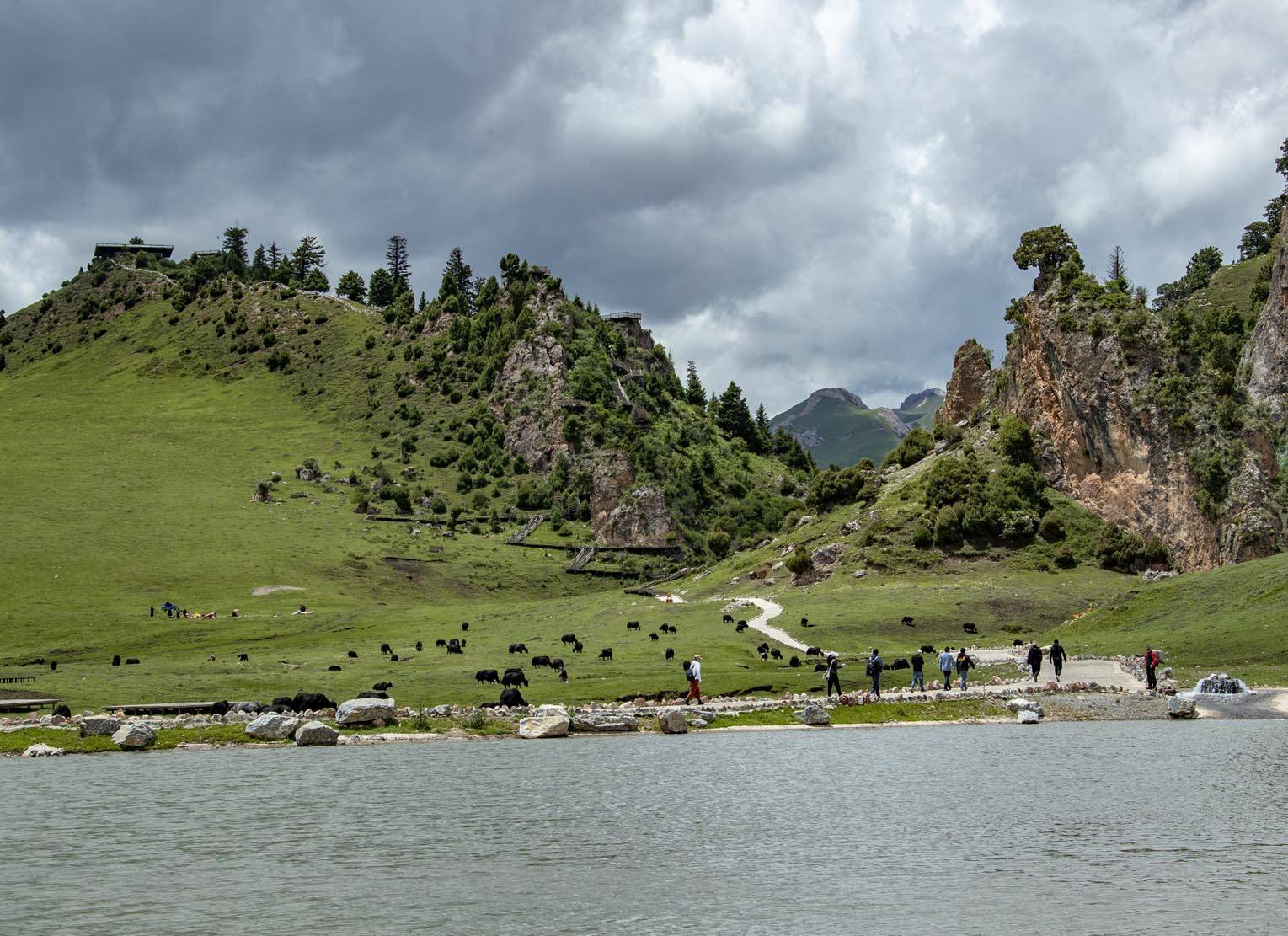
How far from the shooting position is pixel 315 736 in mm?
40125

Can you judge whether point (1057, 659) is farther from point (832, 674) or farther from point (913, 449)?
point (913, 449)

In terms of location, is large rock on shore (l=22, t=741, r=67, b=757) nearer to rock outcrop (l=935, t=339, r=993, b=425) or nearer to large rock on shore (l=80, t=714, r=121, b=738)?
large rock on shore (l=80, t=714, r=121, b=738)

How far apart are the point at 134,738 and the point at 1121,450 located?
97949mm

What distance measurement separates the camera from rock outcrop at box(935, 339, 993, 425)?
156 m

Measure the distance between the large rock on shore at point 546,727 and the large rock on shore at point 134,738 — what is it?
12851 millimetres

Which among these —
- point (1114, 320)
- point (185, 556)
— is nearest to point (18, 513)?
point (185, 556)

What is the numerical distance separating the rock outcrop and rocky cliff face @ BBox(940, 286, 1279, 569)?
2648cm

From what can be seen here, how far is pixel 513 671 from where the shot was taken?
189ft

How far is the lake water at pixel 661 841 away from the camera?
673 inches

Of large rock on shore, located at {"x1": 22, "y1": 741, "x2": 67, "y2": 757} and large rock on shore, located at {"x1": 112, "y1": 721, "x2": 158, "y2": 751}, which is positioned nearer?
large rock on shore, located at {"x1": 22, "y1": 741, "x2": 67, "y2": 757}

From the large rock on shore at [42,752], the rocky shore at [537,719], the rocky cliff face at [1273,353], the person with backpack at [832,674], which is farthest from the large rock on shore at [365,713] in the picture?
the rocky cliff face at [1273,353]

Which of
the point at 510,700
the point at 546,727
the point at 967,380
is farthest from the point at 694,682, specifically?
the point at 967,380

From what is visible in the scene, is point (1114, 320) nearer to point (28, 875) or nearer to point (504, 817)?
point (504, 817)

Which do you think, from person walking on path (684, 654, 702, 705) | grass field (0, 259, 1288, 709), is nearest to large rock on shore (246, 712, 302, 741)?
grass field (0, 259, 1288, 709)
